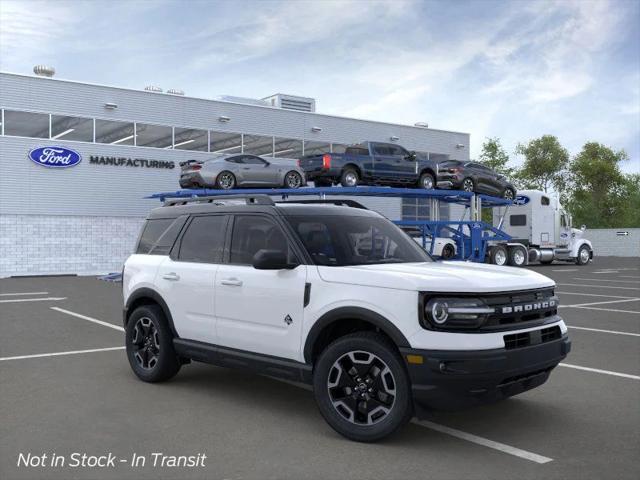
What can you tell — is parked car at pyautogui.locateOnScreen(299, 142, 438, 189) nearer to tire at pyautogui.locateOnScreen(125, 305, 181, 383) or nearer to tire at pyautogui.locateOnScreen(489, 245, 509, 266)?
tire at pyautogui.locateOnScreen(489, 245, 509, 266)

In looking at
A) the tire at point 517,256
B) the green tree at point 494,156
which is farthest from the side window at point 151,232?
the green tree at point 494,156

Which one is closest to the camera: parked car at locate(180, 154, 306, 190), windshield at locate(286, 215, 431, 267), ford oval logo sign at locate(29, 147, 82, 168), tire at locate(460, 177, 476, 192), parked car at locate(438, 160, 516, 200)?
windshield at locate(286, 215, 431, 267)

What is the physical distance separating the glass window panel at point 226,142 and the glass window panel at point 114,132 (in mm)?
4091

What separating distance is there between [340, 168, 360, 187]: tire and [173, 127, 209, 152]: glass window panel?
36.4ft

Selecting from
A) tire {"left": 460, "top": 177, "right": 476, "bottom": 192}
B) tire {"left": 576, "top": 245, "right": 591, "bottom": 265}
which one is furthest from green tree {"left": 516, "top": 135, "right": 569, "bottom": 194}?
tire {"left": 460, "top": 177, "right": 476, "bottom": 192}

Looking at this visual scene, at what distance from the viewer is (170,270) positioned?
6.57 metres

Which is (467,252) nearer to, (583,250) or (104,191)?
(583,250)

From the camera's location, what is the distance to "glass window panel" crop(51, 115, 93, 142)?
27.7m

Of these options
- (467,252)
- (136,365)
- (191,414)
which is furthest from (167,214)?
(467,252)

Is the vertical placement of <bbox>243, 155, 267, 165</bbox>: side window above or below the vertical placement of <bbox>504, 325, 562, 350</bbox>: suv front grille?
above

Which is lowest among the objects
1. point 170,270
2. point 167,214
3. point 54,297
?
point 54,297

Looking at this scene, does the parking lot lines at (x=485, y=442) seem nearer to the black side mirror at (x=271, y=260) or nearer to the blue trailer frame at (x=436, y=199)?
the black side mirror at (x=271, y=260)

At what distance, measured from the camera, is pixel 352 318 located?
5.02m

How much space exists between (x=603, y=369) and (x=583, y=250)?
1117 inches
